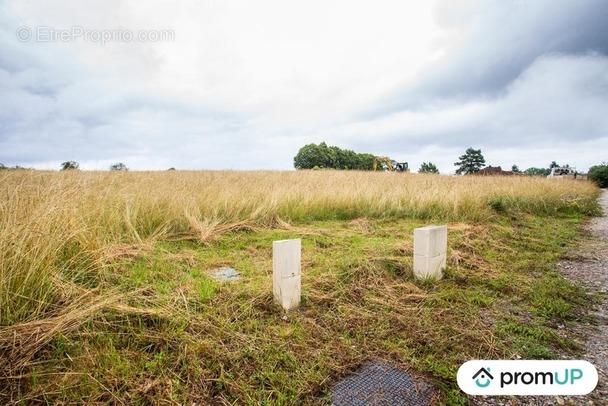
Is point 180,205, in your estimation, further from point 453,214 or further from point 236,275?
point 453,214

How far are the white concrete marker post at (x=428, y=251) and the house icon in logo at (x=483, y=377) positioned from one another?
4.11ft

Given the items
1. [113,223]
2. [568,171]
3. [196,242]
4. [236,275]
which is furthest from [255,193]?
[568,171]

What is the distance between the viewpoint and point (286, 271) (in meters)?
2.32

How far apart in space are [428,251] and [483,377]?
1.30 metres

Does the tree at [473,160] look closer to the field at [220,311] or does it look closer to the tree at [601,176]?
the tree at [601,176]

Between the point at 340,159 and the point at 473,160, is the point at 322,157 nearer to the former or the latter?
the point at 340,159

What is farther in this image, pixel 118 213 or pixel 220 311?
pixel 118 213

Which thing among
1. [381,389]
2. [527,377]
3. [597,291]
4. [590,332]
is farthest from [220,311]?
[597,291]

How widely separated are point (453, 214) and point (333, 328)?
186 inches

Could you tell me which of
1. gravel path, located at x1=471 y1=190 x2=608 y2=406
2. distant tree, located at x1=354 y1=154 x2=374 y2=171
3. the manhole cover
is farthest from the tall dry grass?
distant tree, located at x1=354 y1=154 x2=374 y2=171

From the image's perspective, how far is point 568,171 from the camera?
32594 millimetres

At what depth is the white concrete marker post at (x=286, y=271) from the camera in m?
2.30

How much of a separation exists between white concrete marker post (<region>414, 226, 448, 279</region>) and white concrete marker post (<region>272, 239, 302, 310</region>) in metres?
1.21

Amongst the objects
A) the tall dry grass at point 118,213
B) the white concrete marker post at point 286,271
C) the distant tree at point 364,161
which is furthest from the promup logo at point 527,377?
the distant tree at point 364,161
